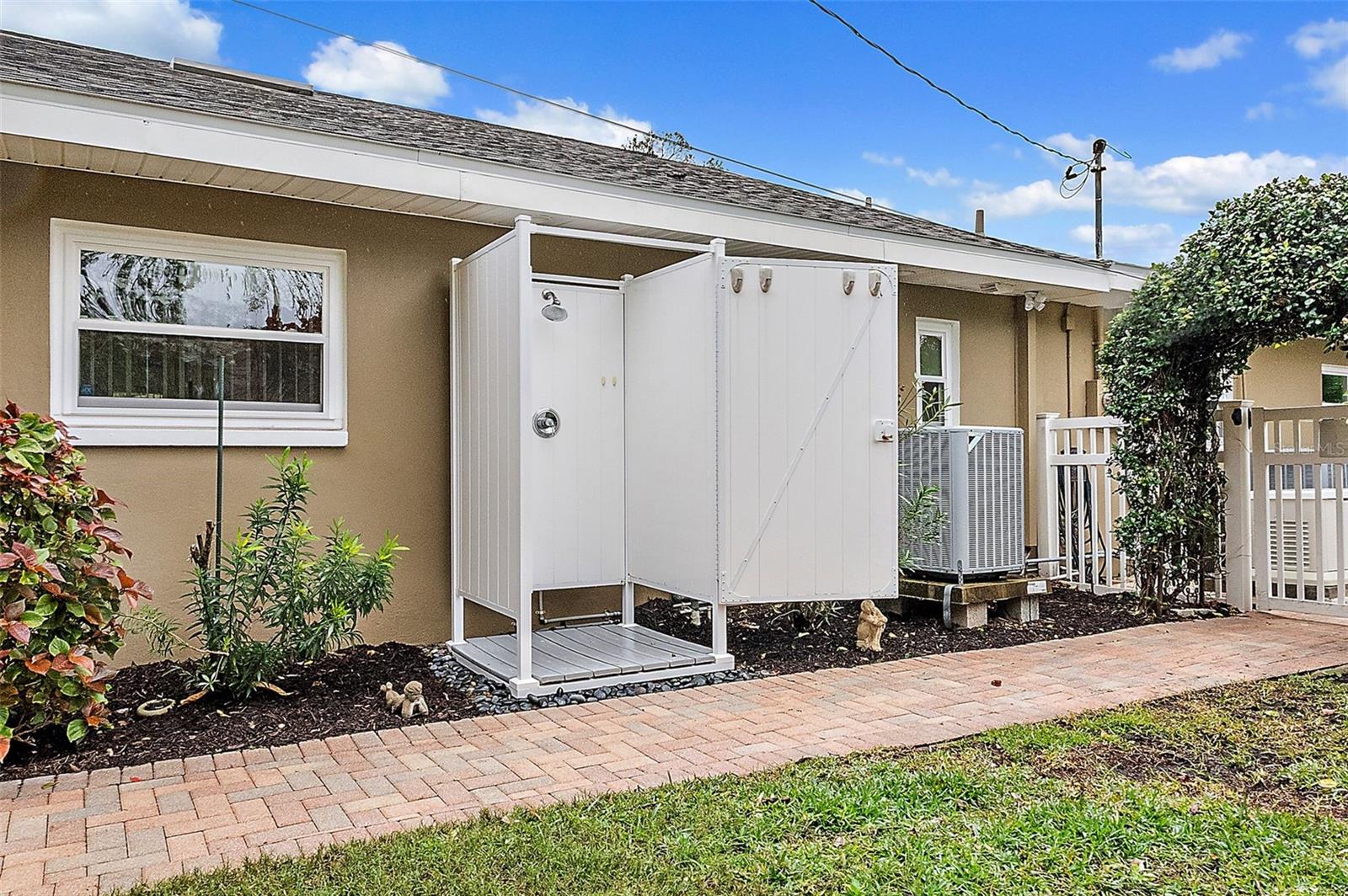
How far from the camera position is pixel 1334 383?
12.0 m

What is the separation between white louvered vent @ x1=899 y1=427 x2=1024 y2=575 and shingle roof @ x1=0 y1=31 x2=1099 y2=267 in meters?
1.80

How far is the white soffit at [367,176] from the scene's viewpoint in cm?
434

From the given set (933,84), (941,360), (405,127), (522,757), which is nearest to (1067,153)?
(933,84)

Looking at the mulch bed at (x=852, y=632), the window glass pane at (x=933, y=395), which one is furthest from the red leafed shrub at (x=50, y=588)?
the window glass pane at (x=933, y=395)

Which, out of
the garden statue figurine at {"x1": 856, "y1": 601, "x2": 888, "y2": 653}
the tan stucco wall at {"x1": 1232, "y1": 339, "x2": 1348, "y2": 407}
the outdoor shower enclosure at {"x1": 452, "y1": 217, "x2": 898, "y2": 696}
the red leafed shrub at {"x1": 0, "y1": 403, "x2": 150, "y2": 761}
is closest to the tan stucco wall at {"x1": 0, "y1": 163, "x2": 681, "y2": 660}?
the outdoor shower enclosure at {"x1": 452, "y1": 217, "x2": 898, "y2": 696}

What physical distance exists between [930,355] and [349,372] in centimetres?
492

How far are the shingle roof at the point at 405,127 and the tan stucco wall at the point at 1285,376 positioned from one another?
3720mm

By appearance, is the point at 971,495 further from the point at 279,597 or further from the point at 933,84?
the point at 933,84

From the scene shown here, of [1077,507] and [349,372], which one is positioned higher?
[349,372]

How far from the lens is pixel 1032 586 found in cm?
643

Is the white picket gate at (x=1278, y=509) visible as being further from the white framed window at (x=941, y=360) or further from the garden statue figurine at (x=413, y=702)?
the garden statue figurine at (x=413, y=702)

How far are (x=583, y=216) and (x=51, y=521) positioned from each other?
325cm

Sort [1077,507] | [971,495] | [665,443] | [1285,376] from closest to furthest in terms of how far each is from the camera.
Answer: [665,443], [971,495], [1077,507], [1285,376]

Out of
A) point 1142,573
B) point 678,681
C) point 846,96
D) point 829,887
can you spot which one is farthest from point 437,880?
point 846,96
